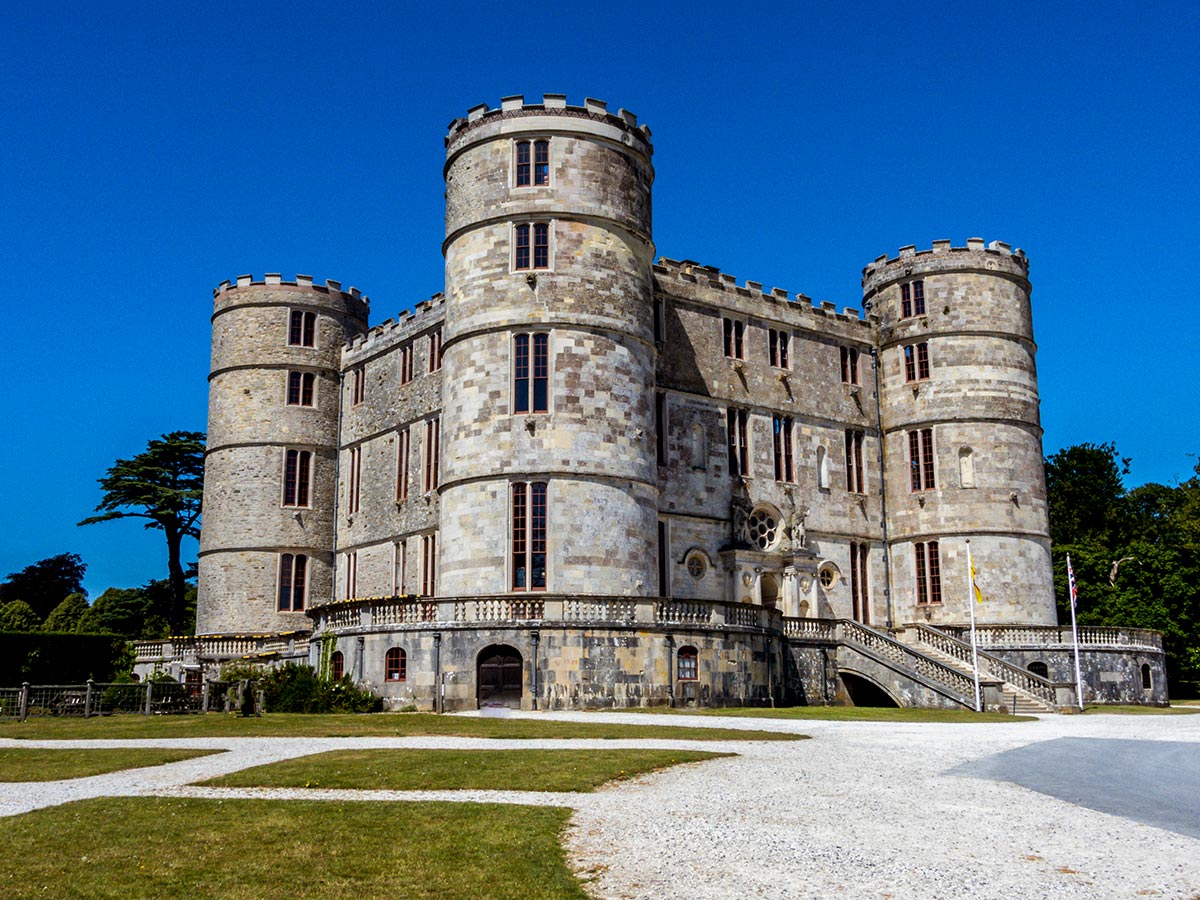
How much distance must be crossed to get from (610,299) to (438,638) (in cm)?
1184

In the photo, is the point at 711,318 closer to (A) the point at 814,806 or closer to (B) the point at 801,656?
(B) the point at 801,656

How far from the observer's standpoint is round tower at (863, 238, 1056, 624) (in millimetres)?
45125

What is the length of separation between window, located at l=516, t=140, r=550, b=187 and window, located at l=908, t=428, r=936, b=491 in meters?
18.8

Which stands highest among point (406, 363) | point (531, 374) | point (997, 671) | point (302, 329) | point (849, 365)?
point (302, 329)

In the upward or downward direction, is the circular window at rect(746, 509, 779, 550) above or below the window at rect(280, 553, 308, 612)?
above

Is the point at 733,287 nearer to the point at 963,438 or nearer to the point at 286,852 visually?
the point at 963,438

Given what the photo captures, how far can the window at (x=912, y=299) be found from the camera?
4806cm

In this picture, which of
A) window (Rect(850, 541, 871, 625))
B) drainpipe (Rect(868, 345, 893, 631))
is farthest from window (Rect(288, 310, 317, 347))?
window (Rect(850, 541, 871, 625))

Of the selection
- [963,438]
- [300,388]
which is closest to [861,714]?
[963,438]

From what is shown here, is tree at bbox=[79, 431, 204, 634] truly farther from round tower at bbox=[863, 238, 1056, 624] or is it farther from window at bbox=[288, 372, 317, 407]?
round tower at bbox=[863, 238, 1056, 624]

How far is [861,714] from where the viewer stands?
3106cm

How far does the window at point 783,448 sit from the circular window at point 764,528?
1.52 meters

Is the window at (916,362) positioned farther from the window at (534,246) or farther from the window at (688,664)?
the window at (688,664)

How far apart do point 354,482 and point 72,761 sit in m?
29.6
